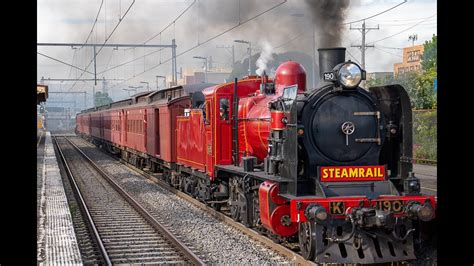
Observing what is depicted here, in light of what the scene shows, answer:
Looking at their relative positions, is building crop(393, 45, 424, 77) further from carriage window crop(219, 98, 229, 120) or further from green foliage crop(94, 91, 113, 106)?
green foliage crop(94, 91, 113, 106)

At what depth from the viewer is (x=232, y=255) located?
9797 millimetres

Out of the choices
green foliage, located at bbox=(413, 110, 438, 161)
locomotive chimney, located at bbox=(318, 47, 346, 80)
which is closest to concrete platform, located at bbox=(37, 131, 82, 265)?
locomotive chimney, located at bbox=(318, 47, 346, 80)

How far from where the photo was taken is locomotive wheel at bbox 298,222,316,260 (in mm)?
8367

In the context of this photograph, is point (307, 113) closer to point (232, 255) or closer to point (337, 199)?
point (337, 199)

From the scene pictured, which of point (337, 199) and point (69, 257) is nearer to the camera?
point (337, 199)

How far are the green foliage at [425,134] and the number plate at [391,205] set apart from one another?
17.5 m

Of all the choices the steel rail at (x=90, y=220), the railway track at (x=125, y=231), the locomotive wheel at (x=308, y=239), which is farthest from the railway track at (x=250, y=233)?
the steel rail at (x=90, y=220)

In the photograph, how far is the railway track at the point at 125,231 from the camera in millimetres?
9898

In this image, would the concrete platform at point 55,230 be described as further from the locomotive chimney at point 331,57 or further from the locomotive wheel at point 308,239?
the locomotive chimney at point 331,57

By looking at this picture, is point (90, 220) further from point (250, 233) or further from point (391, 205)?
point (391, 205)

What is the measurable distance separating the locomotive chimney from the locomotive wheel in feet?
7.55
